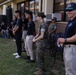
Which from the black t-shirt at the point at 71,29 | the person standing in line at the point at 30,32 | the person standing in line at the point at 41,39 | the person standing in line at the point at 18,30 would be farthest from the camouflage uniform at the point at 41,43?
the person standing in line at the point at 18,30

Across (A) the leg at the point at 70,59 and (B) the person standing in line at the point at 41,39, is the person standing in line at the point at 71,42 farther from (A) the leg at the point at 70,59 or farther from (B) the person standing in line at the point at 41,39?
(B) the person standing in line at the point at 41,39

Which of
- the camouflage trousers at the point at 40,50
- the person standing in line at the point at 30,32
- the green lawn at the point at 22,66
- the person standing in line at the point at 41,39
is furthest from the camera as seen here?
the person standing in line at the point at 30,32

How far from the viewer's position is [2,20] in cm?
1622

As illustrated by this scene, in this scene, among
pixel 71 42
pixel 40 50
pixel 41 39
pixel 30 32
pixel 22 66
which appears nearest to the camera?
pixel 71 42

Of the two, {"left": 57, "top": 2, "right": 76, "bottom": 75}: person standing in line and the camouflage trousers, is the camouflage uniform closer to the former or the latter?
the camouflage trousers

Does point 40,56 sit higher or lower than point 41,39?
lower

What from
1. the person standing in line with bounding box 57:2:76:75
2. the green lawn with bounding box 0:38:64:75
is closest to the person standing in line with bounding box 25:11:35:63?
the green lawn with bounding box 0:38:64:75

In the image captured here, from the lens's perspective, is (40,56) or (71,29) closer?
(71,29)

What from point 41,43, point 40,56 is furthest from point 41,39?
point 40,56

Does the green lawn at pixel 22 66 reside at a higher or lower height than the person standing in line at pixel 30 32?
lower

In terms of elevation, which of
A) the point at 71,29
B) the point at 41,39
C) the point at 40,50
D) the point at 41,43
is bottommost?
the point at 40,50

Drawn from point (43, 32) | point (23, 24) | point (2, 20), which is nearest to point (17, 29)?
point (23, 24)

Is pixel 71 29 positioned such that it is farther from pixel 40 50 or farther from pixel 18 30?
pixel 18 30

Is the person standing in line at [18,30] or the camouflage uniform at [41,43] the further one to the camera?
the person standing in line at [18,30]
